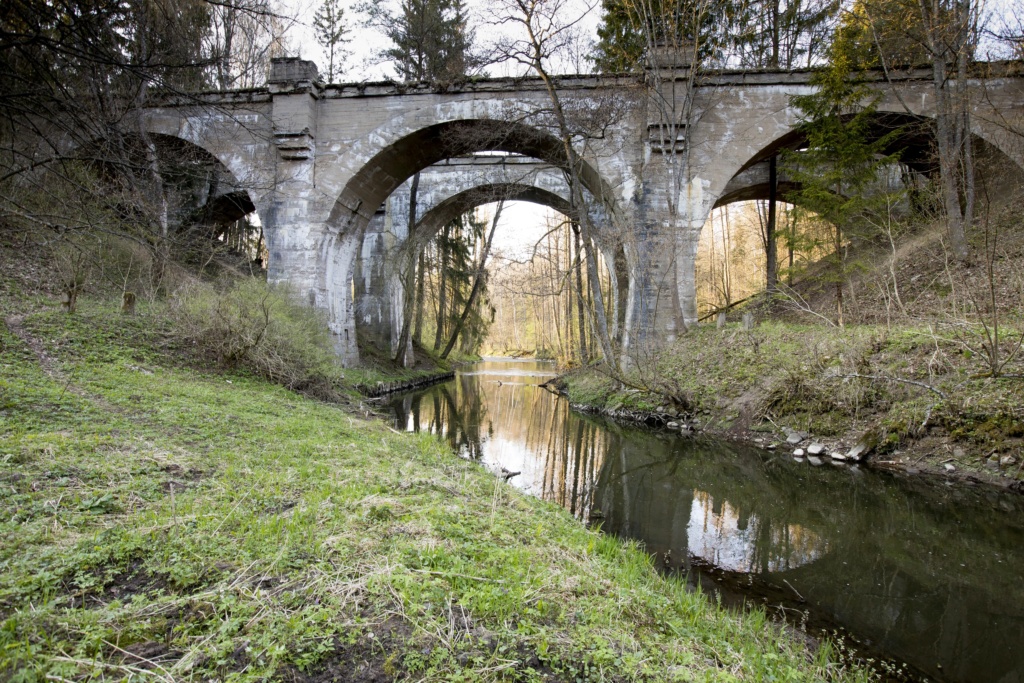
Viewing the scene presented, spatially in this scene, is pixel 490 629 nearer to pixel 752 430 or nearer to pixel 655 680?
pixel 655 680

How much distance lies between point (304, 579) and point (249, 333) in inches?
325

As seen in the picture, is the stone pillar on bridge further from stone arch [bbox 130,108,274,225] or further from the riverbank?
the riverbank

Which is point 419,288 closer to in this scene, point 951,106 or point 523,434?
point 523,434

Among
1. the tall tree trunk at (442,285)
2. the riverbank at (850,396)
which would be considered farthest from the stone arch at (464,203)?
the riverbank at (850,396)

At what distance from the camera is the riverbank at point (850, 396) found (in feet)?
22.9

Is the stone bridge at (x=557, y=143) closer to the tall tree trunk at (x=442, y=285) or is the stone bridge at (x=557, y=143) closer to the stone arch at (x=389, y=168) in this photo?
the stone arch at (x=389, y=168)

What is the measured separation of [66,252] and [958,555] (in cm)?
1016

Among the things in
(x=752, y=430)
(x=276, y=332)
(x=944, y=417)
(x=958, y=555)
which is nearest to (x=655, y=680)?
(x=958, y=555)

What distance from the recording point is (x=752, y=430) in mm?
9578

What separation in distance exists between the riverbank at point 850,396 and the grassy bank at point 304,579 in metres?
5.34

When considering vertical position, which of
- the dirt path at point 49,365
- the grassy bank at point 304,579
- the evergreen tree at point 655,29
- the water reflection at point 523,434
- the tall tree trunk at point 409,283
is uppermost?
the evergreen tree at point 655,29

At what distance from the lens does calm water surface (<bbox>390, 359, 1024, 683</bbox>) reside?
12.2ft

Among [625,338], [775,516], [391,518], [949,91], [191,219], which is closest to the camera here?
[391,518]

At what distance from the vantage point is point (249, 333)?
980 centimetres
